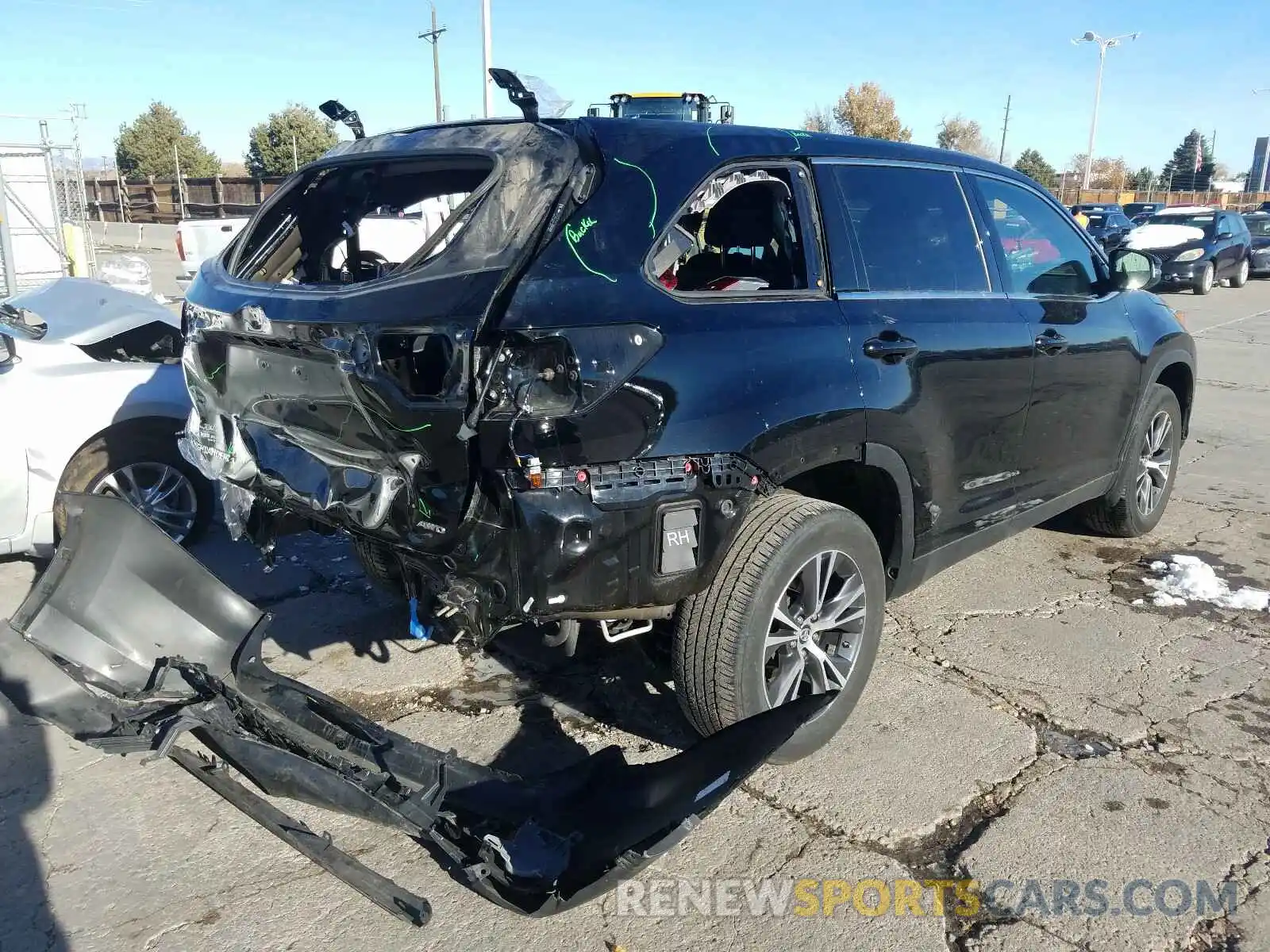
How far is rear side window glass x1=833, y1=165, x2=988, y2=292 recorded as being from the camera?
3357 mm

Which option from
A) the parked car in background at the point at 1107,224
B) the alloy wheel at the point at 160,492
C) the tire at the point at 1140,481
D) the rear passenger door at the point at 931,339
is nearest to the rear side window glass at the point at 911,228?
the rear passenger door at the point at 931,339

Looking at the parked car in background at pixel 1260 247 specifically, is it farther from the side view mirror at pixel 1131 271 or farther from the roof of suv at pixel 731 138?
the roof of suv at pixel 731 138

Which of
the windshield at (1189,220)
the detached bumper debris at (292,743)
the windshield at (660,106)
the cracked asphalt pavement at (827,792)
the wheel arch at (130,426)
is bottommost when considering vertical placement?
the cracked asphalt pavement at (827,792)

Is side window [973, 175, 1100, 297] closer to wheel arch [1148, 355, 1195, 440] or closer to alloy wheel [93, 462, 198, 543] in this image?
wheel arch [1148, 355, 1195, 440]

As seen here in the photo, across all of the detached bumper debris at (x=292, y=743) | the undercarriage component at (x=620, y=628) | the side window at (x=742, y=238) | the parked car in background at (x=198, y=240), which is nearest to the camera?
the detached bumper debris at (x=292, y=743)

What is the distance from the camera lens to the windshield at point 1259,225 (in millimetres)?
24703

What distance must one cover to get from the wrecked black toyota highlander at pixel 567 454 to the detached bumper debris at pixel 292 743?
10 millimetres

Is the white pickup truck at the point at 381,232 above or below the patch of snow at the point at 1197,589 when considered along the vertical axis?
above

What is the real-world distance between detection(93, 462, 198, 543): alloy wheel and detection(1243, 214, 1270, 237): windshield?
27080mm

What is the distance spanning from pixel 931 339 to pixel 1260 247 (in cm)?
2527

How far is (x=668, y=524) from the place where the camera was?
263cm

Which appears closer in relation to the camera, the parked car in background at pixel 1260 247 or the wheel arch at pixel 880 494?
the wheel arch at pixel 880 494

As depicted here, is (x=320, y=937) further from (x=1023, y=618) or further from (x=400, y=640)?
(x=1023, y=618)

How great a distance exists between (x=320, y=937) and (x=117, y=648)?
1.10 metres
